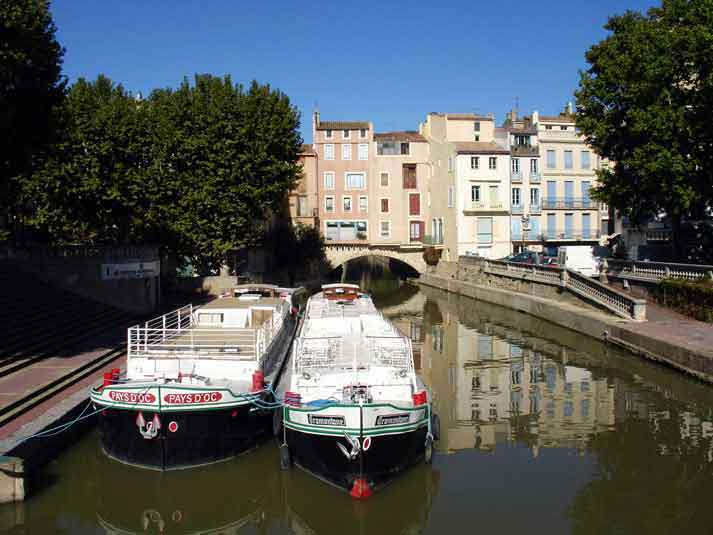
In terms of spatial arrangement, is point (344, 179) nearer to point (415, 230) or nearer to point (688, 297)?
point (415, 230)

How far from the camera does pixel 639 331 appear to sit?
2530 centimetres

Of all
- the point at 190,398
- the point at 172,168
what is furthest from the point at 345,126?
the point at 190,398

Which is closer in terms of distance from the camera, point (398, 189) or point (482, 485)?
point (482, 485)

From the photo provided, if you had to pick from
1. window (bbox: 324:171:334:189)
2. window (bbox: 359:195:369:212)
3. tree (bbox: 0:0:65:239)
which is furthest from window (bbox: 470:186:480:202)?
tree (bbox: 0:0:65:239)

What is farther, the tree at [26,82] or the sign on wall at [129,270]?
the sign on wall at [129,270]

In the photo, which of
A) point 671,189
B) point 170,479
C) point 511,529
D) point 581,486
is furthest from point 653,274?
point 170,479

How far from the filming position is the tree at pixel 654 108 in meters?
28.3

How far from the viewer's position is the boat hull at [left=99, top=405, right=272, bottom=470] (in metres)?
13.4

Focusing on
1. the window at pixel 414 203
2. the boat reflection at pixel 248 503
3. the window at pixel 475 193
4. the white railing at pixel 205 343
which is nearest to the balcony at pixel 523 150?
the window at pixel 475 193

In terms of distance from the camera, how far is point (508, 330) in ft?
114

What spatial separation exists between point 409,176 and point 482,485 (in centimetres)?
5211

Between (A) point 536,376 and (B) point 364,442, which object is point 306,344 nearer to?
(B) point 364,442

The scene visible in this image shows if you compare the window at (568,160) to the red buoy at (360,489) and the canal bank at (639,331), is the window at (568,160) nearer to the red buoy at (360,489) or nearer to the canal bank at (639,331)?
the canal bank at (639,331)

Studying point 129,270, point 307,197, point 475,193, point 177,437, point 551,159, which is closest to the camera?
point 177,437
